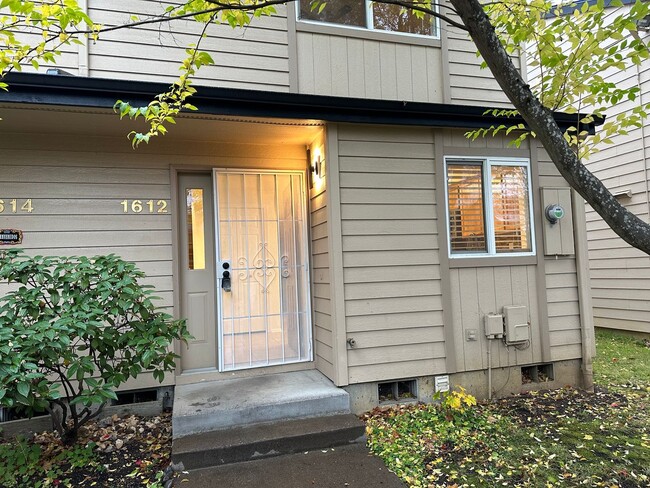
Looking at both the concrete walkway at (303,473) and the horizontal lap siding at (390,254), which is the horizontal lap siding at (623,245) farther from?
the concrete walkway at (303,473)

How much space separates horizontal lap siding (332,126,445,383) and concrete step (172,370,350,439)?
0.37 m

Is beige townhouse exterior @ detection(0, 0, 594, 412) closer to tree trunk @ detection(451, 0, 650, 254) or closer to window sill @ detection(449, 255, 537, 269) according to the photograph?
window sill @ detection(449, 255, 537, 269)

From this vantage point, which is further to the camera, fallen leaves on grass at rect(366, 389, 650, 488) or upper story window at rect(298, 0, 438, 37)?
upper story window at rect(298, 0, 438, 37)

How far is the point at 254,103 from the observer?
347cm

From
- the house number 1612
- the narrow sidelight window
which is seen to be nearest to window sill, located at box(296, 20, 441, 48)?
the narrow sidelight window

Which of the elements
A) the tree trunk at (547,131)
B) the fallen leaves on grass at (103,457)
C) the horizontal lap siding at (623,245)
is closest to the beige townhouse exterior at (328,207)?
the fallen leaves on grass at (103,457)

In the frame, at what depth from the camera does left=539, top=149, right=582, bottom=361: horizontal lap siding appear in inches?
171

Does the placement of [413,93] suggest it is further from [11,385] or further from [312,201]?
[11,385]

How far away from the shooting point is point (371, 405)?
3756 mm

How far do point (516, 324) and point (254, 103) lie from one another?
10.8ft

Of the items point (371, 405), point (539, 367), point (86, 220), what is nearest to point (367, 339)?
point (371, 405)

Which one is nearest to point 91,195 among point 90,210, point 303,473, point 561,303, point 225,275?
point 90,210

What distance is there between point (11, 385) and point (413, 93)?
4.07 metres

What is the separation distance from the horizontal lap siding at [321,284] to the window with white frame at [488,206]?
1275 mm
